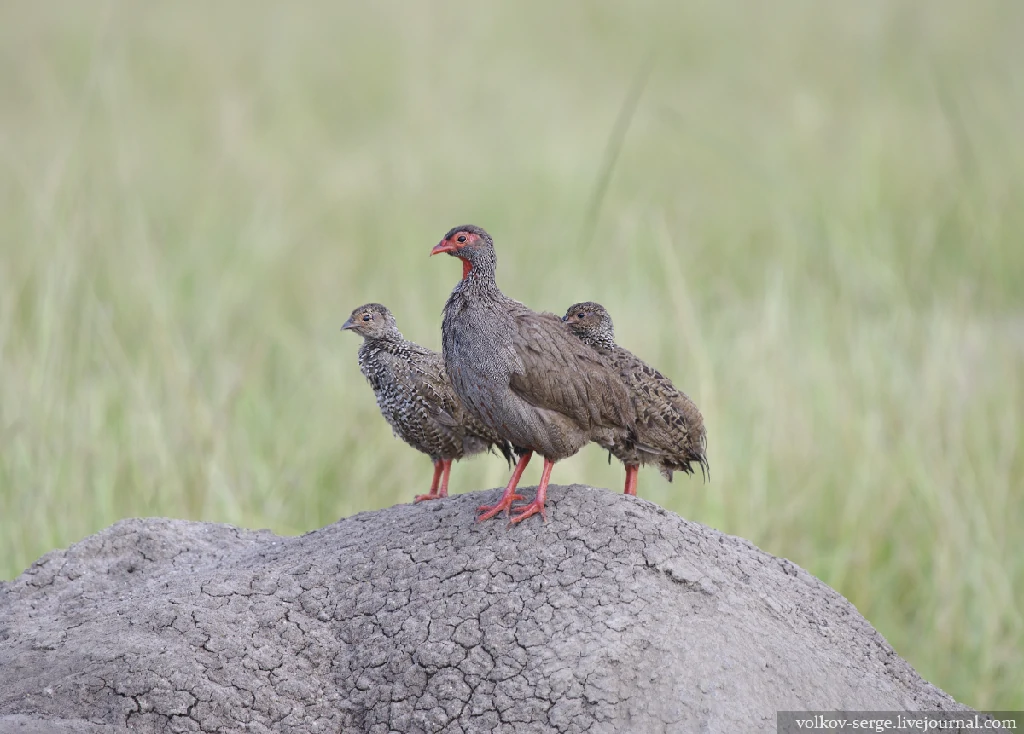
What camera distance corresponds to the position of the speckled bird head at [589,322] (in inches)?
174

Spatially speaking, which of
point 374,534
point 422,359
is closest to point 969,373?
point 422,359

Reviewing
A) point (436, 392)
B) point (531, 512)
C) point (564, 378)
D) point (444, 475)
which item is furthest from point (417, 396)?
point (531, 512)

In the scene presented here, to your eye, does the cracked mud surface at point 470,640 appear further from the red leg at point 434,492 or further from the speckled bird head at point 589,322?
the speckled bird head at point 589,322

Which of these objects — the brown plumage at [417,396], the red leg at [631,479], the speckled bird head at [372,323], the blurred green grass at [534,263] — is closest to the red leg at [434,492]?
the brown plumage at [417,396]

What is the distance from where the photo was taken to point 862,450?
7375 mm

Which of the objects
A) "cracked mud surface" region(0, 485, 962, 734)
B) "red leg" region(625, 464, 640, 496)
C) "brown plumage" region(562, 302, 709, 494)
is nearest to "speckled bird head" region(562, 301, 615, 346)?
"brown plumage" region(562, 302, 709, 494)

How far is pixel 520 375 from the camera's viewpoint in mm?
3971

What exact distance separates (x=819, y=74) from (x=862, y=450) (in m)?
9.81

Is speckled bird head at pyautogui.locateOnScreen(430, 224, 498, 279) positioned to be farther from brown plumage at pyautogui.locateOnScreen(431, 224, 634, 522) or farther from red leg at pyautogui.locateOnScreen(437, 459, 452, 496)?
red leg at pyautogui.locateOnScreen(437, 459, 452, 496)

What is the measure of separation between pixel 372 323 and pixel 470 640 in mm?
1938

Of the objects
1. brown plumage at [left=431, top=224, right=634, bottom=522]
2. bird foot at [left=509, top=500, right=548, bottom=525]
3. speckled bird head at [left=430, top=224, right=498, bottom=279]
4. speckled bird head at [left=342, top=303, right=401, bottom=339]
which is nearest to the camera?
bird foot at [left=509, top=500, right=548, bottom=525]

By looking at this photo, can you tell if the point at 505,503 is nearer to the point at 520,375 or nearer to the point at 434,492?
the point at 520,375

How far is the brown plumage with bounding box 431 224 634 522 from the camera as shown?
3.98 metres

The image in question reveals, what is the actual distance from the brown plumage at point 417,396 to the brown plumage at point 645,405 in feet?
2.02
